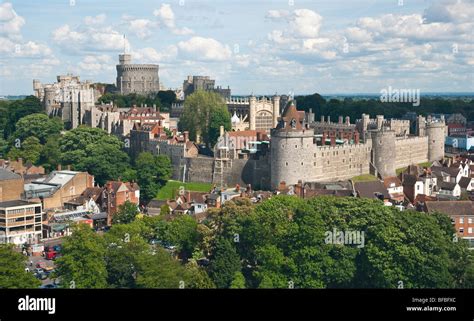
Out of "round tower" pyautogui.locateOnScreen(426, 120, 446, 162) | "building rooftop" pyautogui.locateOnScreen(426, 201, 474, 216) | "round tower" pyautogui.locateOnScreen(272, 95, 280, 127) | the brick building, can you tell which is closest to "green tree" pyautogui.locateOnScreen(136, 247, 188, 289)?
"building rooftop" pyautogui.locateOnScreen(426, 201, 474, 216)

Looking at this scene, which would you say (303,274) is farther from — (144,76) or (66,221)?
(144,76)

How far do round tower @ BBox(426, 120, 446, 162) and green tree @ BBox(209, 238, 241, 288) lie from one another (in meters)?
A: 26.1

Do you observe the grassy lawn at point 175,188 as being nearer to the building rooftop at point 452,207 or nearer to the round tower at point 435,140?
the building rooftop at point 452,207

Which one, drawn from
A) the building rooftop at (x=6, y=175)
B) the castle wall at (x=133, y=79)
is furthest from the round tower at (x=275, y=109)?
the castle wall at (x=133, y=79)

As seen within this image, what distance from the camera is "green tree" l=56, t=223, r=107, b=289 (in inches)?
815

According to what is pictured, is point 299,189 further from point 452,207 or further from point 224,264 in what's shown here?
point 224,264

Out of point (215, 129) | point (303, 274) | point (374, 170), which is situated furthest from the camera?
point (215, 129)

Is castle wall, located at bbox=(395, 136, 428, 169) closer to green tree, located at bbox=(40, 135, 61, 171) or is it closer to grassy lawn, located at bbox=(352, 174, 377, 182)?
grassy lawn, located at bbox=(352, 174, 377, 182)

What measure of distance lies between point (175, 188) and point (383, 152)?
39.8 ft

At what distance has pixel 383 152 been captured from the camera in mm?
39688

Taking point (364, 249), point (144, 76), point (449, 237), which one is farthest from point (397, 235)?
point (144, 76)

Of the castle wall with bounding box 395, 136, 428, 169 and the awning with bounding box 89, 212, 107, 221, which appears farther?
the castle wall with bounding box 395, 136, 428, 169
